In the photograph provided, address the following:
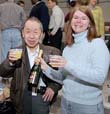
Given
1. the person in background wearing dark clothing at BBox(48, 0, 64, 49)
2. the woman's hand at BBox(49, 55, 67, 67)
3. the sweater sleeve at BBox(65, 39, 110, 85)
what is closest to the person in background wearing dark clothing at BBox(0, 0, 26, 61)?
the person in background wearing dark clothing at BBox(48, 0, 64, 49)

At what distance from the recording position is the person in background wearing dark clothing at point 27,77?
2516mm

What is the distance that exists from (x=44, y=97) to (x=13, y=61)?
0.35m

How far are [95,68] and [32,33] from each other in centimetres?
56

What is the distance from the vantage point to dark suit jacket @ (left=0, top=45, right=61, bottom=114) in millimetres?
2518

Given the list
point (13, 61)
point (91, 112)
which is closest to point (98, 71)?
point (91, 112)

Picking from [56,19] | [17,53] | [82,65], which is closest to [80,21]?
[82,65]

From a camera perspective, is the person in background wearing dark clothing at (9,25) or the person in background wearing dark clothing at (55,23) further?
the person in background wearing dark clothing at (55,23)

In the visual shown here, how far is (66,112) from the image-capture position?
2.46m

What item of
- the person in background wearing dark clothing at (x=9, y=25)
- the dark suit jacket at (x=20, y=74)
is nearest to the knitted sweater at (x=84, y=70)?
the dark suit jacket at (x=20, y=74)

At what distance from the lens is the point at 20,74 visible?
2535 millimetres

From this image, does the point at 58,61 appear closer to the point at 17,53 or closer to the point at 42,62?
the point at 42,62

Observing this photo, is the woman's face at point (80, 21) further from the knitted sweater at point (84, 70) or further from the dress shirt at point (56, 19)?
the dress shirt at point (56, 19)

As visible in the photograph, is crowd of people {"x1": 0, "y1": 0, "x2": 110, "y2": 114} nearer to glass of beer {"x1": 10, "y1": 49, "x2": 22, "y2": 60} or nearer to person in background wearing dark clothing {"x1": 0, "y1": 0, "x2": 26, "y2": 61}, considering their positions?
glass of beer {"x1": 10, "y1": 49, "x2": 22, "y2": 60}

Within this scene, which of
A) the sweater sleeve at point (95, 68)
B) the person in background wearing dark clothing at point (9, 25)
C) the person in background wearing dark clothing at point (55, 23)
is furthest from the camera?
the person in background wearing dark clothing at point (55, 23)
